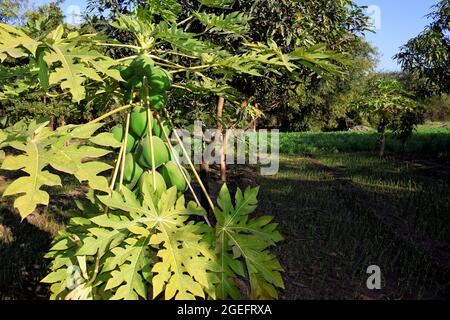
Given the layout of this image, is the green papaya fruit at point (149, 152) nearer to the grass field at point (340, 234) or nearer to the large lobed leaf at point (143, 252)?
the large lobed leaf at point (143, 252)

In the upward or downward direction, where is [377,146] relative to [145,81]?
downward

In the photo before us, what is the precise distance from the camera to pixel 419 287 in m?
4.41

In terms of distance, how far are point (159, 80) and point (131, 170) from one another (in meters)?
0.35

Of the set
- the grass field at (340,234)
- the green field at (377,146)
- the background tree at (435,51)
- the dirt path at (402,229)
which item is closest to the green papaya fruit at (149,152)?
the grass field at (340,234)

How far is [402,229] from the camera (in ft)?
20.7

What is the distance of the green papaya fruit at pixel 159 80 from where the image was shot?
1.45 metres

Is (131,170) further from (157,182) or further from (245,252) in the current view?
(245,252)

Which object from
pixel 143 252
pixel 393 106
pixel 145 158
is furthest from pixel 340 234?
pixel 393 106

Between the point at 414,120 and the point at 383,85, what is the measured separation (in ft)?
5.85

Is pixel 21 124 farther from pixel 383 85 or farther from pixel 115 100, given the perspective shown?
pixel 383 85

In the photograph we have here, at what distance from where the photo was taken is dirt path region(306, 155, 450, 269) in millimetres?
5309

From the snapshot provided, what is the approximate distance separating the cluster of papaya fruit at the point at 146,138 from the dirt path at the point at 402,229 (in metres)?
4.54

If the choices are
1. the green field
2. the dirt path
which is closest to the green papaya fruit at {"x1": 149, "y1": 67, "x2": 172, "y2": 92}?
the dirt path
